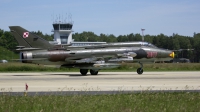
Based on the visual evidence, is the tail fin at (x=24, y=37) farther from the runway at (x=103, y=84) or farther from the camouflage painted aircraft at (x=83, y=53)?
the runway at (x=103, y=84)

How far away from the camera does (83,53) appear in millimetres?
33281

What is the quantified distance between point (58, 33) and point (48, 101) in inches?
3447

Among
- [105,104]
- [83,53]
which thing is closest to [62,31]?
[83,53]

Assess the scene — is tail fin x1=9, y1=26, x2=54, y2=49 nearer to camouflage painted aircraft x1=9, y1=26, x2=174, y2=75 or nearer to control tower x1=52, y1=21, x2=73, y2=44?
camouflage painted aircraft x1=9, y1=26, x2=174, y2=75

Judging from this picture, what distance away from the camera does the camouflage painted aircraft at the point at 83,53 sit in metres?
31.7

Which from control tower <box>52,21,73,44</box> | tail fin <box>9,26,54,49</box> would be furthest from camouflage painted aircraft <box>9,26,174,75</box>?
control tower <box>52,21,73,44</box>

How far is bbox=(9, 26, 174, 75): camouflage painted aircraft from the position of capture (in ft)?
104

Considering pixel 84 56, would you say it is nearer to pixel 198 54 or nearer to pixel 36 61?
pixel 36 61

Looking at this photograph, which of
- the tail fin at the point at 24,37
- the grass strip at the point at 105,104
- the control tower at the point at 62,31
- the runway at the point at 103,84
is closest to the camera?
the grass strip at the point at 105,104

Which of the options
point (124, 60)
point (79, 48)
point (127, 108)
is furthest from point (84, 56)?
point (127, 108)

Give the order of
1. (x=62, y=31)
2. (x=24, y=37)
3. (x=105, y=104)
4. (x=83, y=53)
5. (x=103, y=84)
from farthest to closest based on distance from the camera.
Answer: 1. (x=62, y=31)
2. (x=83, y=53)
3. (x=24, y=37)
4. (x=103, y=84)
5. (x=105, y=104)

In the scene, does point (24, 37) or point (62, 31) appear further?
point (62, 31)

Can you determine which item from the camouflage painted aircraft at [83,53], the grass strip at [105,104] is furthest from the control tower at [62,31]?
the grass strip at [105,104]

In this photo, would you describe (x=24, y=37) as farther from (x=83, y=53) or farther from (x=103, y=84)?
(x=103, y=84)
